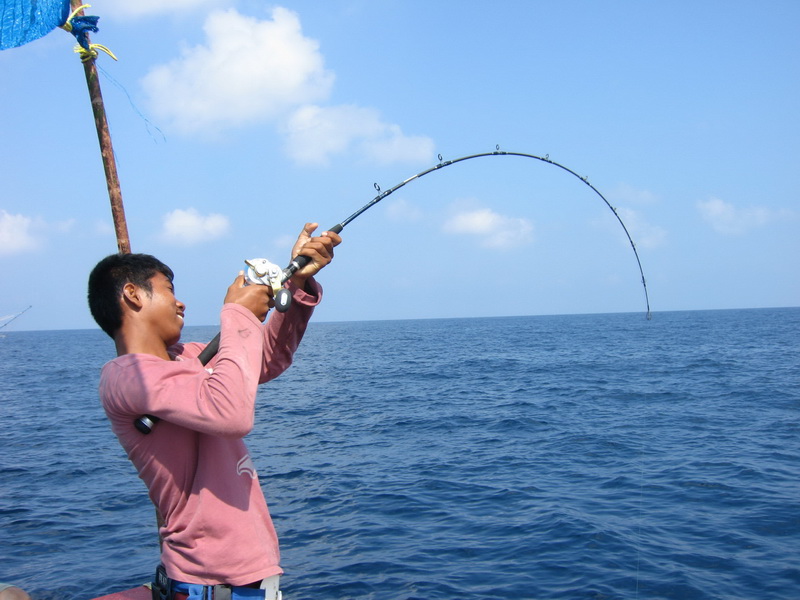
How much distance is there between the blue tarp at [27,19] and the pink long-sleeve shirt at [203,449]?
6.51ft

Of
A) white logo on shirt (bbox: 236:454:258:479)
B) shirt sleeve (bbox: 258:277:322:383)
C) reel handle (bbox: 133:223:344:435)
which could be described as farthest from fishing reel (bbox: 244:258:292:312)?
white logo on shirt (bbox: 236:454:258:479)

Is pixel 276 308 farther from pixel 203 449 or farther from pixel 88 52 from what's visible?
pixel 88 52

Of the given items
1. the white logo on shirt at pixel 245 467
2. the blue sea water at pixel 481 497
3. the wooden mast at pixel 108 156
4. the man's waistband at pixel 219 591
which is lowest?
the blue sea water at pixel 481 497

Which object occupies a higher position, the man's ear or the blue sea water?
the man's ear

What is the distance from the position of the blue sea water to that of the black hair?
5375mm

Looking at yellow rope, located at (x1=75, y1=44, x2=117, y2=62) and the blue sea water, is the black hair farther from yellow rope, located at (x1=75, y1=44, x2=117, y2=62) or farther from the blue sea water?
the blue sea water

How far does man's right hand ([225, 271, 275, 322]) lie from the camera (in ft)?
7.14

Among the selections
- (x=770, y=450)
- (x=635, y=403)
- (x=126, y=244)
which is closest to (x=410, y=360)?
(x=635, y=403)

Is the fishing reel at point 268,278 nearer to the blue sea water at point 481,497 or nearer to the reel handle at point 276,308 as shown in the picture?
the reel handle at point 276,308

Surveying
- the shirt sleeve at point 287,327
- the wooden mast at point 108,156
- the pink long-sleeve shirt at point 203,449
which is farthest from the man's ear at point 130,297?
the wooden mast at point 108,156

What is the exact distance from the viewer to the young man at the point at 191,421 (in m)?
1.89

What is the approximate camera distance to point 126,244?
3.26m

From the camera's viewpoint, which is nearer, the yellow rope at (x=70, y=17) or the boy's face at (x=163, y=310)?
the boy's face at (x=163, y=310)

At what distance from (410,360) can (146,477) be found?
1400 inches
